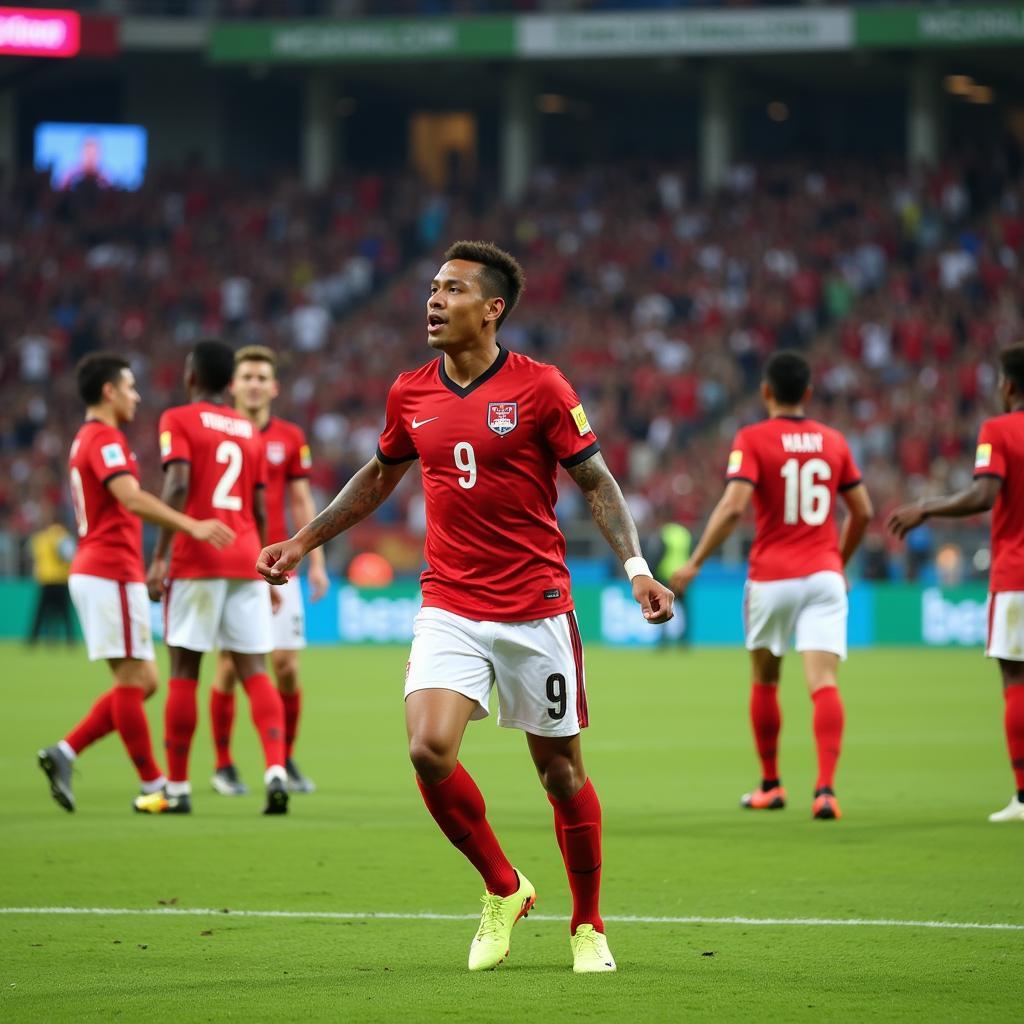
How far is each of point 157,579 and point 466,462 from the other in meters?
4.34

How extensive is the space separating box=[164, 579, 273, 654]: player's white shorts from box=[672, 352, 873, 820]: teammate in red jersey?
99.4 inches

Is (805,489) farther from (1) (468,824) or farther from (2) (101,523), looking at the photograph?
(1) (468,824)

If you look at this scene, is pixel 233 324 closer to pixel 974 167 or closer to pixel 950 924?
pixel 974 167

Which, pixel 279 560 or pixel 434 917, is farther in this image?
pixel 434 917

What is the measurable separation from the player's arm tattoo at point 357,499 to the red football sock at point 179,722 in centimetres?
372

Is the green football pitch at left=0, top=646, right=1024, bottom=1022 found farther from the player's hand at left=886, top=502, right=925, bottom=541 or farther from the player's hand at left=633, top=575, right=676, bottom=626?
the player's hand at left=886, top=502, right=925, bottom=541

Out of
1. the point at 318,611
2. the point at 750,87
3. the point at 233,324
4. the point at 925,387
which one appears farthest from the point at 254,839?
the point at 750,87

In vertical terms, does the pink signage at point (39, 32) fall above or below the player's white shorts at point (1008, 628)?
above

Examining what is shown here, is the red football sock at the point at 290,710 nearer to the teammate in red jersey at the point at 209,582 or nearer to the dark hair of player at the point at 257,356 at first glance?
the teammate in red jersey at the point at 209,582

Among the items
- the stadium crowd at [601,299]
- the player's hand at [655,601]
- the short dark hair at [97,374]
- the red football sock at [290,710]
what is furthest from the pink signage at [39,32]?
the player's hand at [655,601]

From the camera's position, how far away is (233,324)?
40.1 metres

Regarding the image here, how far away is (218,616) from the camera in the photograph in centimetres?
1056

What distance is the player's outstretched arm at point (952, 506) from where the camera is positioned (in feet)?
31.3

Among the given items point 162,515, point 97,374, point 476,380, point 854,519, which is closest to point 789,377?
point 854,519
